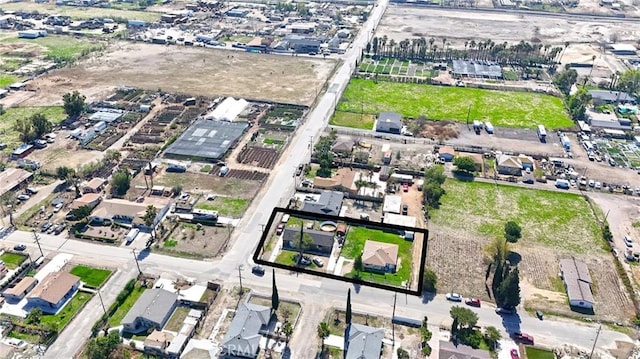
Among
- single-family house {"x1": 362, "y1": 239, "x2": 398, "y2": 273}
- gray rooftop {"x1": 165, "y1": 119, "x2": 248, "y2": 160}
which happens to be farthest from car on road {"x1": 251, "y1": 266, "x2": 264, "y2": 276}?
gray rooftop {"x1": 165, "y1": 119, "x2": 248, "y2": 160}

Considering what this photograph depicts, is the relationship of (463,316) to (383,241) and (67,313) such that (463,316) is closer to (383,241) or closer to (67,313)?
(383,241)

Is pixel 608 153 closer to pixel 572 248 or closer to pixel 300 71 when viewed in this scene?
pixel 572 248

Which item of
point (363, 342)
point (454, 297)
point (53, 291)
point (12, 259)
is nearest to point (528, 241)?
point (454, 297)

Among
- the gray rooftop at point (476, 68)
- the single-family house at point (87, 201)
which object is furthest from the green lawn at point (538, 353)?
the gray rooftop at point (476, 68)

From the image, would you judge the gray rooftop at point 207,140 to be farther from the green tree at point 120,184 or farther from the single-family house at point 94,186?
the single-family house at point 94,186

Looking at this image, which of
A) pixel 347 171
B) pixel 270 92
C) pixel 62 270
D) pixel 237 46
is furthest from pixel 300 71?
pixel 62 270
